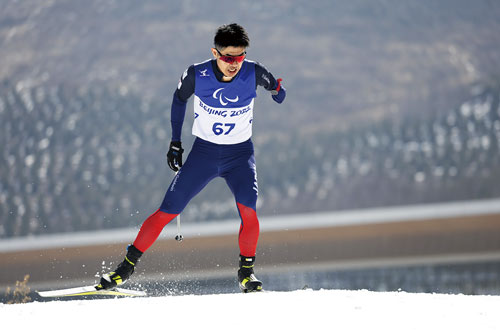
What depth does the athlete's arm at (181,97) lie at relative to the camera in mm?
4820

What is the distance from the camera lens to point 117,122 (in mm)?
43312

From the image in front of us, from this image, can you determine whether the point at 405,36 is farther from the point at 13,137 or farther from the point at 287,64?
the point at 13,137

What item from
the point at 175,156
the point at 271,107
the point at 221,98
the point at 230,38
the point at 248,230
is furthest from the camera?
the point at 271,107

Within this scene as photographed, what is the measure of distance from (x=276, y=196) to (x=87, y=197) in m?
12.2

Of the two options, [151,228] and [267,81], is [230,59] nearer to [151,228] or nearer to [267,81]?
[267,81]

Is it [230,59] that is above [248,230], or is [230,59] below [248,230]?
above

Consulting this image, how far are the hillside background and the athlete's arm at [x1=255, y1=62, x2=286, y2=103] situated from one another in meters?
34.2

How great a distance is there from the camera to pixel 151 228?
4777 mm

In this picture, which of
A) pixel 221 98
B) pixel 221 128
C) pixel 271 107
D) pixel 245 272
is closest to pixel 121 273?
pixel 245 272

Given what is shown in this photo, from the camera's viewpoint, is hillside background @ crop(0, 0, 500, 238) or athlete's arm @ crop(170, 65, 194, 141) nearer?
athlete's arm @ crop(170, 65, 194, 141)

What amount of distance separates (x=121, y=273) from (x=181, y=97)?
1.43 metres

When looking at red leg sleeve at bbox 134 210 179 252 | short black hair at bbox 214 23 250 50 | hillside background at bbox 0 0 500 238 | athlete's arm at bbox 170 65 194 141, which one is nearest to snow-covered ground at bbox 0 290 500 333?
red leg sleeve at bbox 134 210 179 252

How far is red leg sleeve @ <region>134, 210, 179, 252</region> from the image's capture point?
15.6 feet

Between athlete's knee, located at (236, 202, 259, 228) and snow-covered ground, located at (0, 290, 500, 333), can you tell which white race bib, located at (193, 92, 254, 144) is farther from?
snow-covered ground, located at (0, 290, 500, 333)
